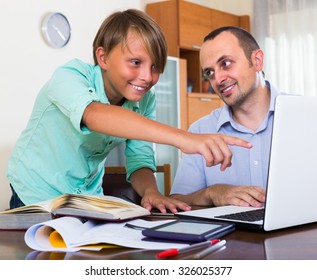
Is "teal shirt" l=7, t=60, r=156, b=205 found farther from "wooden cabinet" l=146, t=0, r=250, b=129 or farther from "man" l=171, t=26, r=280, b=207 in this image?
"wooden cabinet" l=146, t=0, r=250, b=129

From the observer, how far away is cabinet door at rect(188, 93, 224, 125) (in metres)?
5.24

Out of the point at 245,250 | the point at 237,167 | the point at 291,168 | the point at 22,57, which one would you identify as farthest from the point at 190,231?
the point at 22,57

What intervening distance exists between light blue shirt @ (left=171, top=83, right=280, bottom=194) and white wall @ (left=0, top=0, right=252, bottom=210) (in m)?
1.92

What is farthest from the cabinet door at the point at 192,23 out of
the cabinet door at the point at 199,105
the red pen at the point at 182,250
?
the red pen at the point at 182,250

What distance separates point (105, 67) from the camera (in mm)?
1590

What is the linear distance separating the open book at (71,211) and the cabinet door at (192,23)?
4.21 meters

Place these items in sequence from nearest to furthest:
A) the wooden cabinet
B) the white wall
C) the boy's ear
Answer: the boy's ear, the white wall, the wooden cabinet

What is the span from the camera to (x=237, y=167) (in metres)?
1.87

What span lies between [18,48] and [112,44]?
222 centimetres

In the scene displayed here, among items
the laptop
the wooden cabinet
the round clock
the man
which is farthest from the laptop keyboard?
the wooden cabinet

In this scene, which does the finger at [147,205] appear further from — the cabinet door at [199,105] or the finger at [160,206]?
the cabinet door at [199,105]

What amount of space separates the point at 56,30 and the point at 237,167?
7.98 ft

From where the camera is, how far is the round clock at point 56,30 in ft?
12.4

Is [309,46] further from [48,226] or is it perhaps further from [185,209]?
[48,226]
